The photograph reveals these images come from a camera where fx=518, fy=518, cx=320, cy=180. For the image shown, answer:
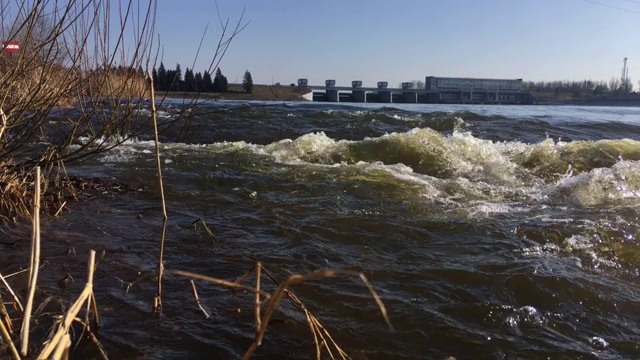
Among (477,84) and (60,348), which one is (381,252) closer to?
(60,348)

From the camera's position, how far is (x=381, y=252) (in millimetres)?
3678

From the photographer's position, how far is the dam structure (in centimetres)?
5909

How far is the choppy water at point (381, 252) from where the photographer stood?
2.39m

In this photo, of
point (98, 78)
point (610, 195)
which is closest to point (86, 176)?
point (98, 78)

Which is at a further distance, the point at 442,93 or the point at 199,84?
the point at 442,93

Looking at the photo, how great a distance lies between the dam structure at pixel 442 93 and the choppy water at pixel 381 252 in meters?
53.0

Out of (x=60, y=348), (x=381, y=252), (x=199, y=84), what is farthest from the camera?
(x=381, y=252)

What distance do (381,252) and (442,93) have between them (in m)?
61.9

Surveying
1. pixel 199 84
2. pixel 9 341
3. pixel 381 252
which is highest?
pixel 199 84

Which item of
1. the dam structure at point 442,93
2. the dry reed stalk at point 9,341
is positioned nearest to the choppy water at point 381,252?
the dry reed stalk at point 9,341

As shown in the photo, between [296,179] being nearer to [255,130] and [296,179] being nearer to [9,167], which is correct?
[9,167]

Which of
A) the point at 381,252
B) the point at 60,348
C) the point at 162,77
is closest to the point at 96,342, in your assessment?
the point at 60,348

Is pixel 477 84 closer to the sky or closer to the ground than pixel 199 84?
closer to the sky

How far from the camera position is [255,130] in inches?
477
